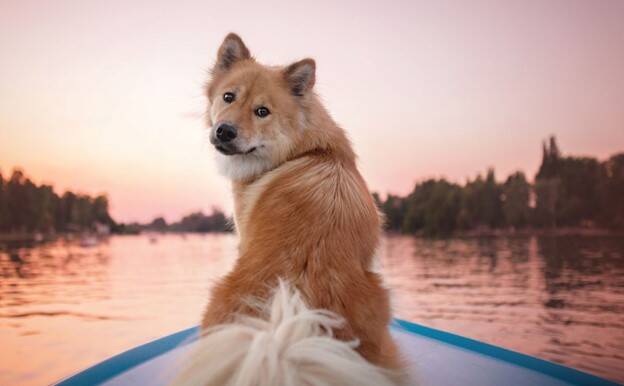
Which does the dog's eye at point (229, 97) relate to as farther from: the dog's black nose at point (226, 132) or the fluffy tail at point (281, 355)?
the fluffy tail at point (281, 355)

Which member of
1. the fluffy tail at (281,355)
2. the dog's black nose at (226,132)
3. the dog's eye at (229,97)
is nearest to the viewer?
the fluffy tail at (281,355)

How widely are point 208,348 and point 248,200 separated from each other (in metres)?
0.77

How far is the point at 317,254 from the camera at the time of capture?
164cm

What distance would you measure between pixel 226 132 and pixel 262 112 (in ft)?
0.67

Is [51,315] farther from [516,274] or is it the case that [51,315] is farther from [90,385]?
[516,274]

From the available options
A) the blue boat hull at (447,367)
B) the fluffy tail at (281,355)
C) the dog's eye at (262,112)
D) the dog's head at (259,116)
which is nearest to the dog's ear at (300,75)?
the dog's head at (259,116)

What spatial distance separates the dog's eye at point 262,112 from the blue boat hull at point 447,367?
1.17 m

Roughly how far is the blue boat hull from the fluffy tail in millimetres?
907

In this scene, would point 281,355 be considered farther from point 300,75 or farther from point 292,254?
point 300,75

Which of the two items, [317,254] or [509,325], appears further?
[509,325]

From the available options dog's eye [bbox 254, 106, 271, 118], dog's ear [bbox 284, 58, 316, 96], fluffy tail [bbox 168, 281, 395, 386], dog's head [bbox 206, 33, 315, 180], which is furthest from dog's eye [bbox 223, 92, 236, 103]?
fluffy tail [bbox 168, 281, 395, 386]

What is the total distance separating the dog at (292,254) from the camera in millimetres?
1449

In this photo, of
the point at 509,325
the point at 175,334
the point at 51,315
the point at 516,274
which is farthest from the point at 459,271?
the point at 175,334

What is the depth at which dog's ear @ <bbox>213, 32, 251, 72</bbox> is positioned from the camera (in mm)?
2533
